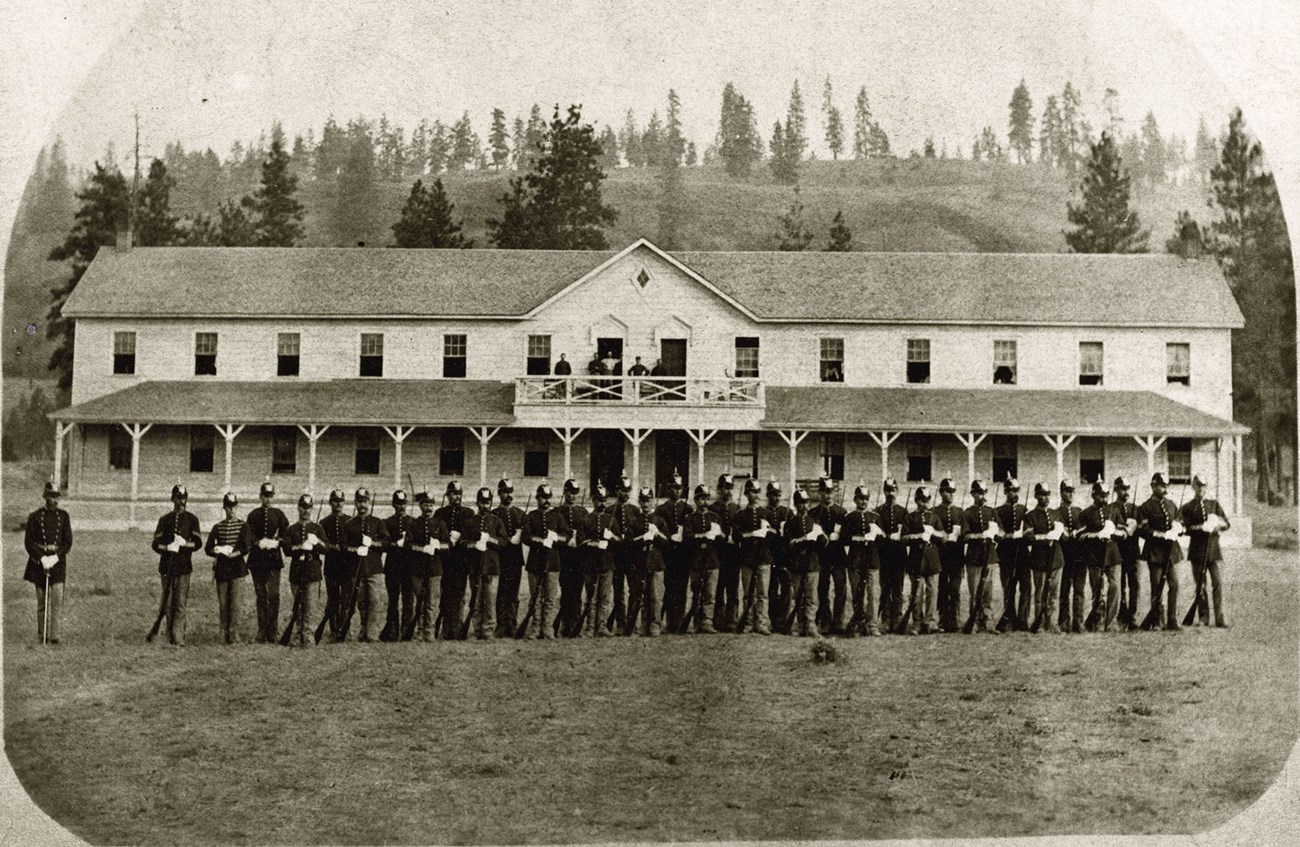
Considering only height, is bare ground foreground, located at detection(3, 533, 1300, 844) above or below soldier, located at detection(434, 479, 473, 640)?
below

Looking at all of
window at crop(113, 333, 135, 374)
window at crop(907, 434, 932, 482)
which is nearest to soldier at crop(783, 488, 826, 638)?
window at crop(907, 434, 932, 482)

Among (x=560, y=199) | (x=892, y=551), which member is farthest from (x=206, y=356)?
(x=892, y=551)

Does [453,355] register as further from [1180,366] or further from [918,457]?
[1180,366]

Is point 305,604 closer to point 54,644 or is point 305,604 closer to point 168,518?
point 168,518

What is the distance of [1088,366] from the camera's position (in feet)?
30.9

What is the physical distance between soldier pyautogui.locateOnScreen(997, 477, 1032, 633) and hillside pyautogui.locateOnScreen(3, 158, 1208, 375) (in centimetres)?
243

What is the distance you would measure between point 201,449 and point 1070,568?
7251 millimetres

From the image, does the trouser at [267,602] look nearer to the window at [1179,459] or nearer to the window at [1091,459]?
the window at [1091,459]

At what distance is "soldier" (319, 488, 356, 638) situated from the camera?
8094mm

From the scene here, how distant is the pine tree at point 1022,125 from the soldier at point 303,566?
6097 millimetres

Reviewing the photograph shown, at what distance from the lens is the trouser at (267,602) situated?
787 centimetres

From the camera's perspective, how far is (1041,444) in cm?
1011

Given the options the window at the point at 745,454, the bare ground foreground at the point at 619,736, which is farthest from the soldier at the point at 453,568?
the window at the point at 745,454

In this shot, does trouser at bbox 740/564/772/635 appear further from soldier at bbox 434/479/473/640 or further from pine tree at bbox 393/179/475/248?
pine tree at bbox 393/179/475/248
